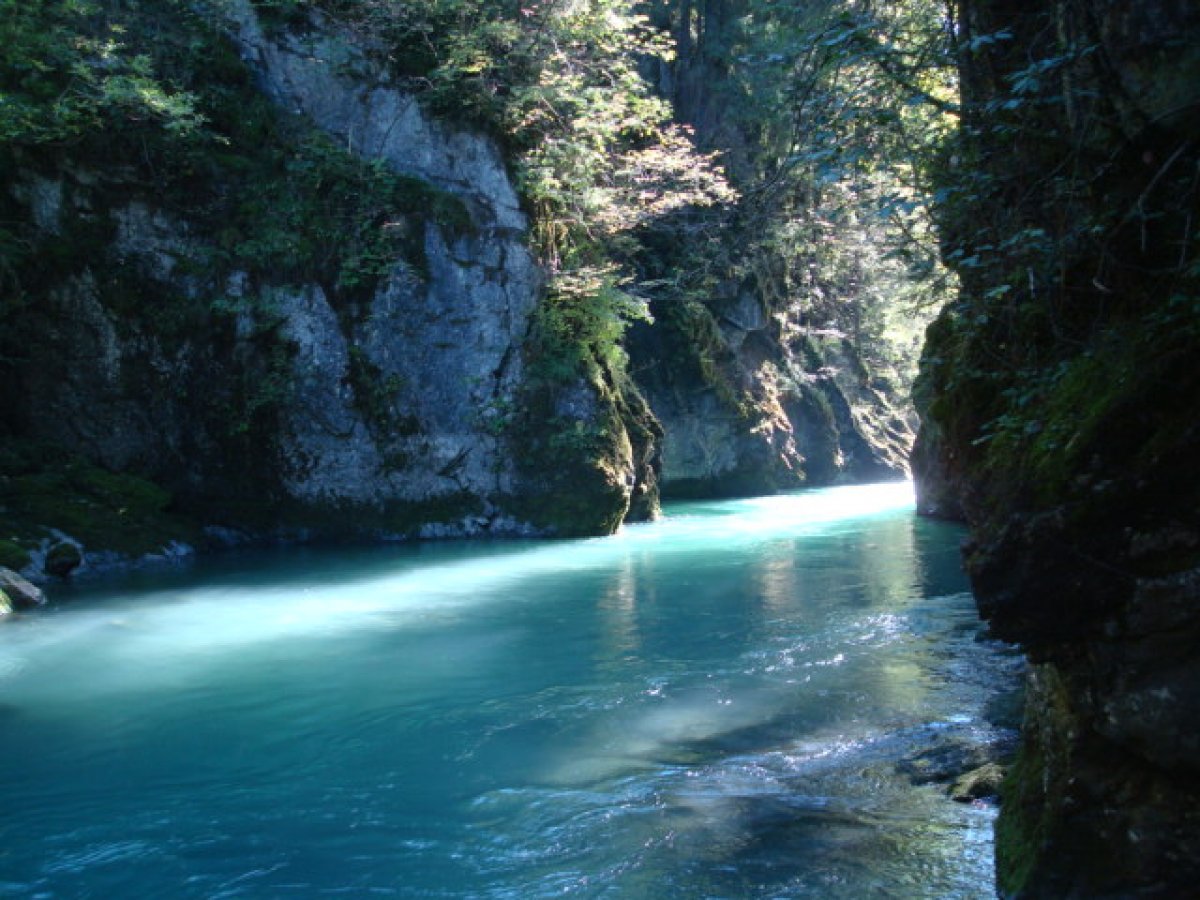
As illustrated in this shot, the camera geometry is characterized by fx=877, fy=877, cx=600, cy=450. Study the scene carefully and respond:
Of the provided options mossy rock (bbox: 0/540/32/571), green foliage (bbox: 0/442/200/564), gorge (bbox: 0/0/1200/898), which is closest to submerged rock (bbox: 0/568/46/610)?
mossy rock (bbox: 0/540/32/571)

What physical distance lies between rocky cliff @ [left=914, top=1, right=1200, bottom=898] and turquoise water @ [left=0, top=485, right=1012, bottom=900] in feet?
2.28

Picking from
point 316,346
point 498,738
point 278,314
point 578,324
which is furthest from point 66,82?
point 498,738

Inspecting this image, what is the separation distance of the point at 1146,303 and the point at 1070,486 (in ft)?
3.37

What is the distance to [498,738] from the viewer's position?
5734 millimetres

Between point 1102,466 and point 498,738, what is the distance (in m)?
4.00

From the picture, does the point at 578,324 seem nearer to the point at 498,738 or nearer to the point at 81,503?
the point at 81,503

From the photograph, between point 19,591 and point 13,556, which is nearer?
point 19,591

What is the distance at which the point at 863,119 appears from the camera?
493 cm

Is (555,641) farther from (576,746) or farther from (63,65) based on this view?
(63,65)

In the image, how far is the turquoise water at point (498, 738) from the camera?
404 cm

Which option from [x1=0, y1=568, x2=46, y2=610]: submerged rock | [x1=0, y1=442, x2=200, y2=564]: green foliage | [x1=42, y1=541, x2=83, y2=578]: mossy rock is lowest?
[x1=0, y1=568, x2=46, y2=610]: submerged rock

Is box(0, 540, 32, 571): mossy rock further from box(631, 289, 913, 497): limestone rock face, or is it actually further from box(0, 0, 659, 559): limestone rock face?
box(631, 289, 913, 497): limestone rock face

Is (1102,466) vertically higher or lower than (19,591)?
higher

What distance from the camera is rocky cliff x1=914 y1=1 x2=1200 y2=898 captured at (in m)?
2.97
